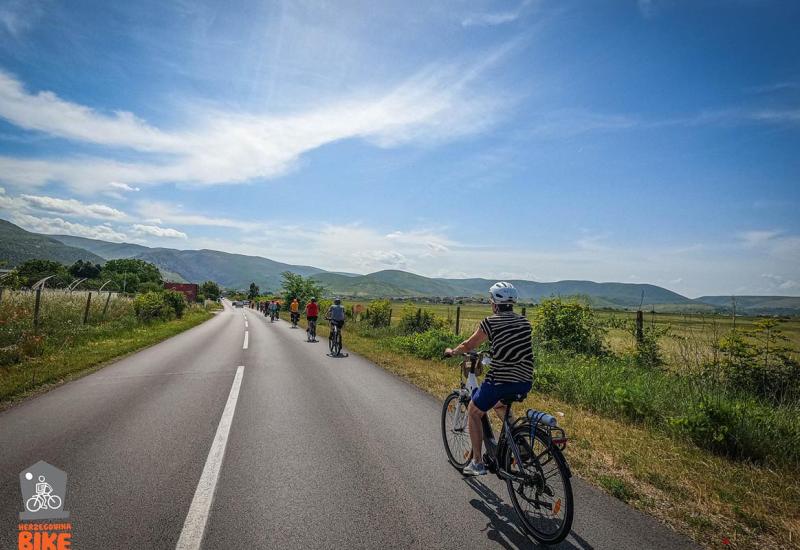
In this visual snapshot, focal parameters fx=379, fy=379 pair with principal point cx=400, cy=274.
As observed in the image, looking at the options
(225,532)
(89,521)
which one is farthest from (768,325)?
(89,521)

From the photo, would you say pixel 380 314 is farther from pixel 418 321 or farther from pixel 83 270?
pixel 83 270

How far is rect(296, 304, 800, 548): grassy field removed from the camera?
3.67m

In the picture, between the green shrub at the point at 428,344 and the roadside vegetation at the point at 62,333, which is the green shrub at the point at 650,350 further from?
the roadside vegetation at the point at 62,333

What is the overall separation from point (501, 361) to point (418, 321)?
618 inches

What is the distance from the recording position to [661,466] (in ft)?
16.0

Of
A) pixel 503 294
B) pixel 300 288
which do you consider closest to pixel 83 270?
pixel 300 288

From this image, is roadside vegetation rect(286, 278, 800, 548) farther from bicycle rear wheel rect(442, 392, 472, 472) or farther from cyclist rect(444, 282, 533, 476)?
cyclist rect(444, 282, 533, 476)

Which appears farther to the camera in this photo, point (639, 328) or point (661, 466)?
point (639, 328)

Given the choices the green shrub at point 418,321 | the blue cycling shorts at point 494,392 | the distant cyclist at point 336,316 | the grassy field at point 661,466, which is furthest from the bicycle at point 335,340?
the blue cycling shorts at point 494,392

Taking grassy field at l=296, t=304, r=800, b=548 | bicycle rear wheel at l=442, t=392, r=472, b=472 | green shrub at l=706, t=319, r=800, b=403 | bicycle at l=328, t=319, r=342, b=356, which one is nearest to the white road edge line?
bicycle rear wheel at l=442, t=392, r=472, b=472

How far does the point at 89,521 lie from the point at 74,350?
12372mm

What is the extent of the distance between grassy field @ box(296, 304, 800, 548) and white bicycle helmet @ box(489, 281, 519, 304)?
2.49m

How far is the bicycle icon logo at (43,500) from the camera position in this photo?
3.63m

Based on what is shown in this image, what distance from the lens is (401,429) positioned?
6.23 meters
